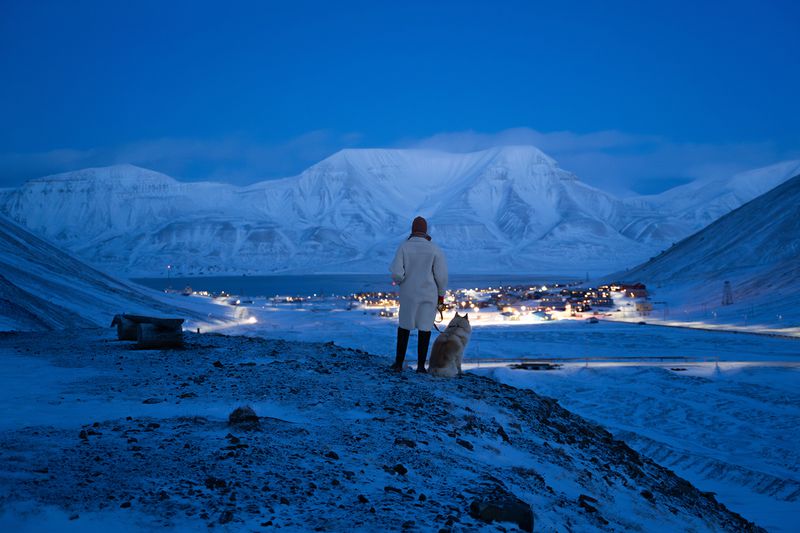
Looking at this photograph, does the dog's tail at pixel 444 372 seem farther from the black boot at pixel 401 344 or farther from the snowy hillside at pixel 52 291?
the snowy hillside at pixel 52 291

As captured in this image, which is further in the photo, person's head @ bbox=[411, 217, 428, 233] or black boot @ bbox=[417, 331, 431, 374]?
person's head @ bbox=[411, 217, 428, 233]

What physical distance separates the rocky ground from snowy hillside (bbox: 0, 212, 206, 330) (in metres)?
14.2

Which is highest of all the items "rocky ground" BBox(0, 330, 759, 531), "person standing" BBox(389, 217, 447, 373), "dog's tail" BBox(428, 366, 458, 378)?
"person standing" BBox(389, 217, 447, 373)

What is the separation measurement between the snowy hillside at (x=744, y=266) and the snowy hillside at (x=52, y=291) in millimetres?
51408

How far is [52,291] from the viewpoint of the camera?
30.2 meters

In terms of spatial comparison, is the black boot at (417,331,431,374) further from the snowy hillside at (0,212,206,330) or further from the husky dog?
the snowy hillside at (0,212,206,330)

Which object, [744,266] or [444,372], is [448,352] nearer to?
[444,372]

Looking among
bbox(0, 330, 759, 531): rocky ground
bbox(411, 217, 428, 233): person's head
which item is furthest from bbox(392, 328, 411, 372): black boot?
bbox(411, 217, 428, 233): person's head

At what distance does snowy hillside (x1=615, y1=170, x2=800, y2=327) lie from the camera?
219ft

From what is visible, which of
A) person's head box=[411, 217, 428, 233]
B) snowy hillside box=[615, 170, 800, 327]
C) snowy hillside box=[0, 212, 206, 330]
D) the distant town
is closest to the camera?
person's head box=[411, 217, 428, 233]

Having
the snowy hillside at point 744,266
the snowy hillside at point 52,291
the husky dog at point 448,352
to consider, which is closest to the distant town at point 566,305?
the snowy hillside at point 744,266

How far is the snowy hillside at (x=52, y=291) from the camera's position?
24.1 m

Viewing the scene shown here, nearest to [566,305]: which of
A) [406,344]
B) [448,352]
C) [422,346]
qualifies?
[448,352]

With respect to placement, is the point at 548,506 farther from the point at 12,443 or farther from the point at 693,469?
the point at 693,469
